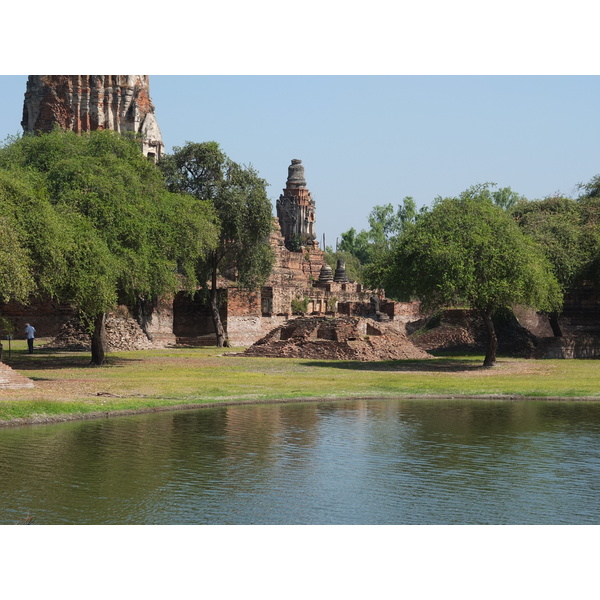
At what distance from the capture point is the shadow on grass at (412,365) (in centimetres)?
2838

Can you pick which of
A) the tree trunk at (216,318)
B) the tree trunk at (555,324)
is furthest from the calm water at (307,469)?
the tree trunk at (216,318)

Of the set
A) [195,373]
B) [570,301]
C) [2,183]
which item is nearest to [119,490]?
[2,183]

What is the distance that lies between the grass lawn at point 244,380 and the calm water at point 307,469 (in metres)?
1.33

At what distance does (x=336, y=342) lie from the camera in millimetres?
A: 32719

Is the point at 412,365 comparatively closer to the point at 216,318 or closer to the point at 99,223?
the point at 99,223

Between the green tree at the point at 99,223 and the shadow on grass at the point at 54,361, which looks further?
the shadow on grass at the point at 54,361

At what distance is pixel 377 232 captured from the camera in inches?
4550

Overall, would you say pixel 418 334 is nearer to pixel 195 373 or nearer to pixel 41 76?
pixel 195 373

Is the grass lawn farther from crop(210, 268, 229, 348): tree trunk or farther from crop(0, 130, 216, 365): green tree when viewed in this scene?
crop(210, 268, 229, 348): tree trunk

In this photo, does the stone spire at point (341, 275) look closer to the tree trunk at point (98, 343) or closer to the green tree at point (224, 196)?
the green tree at point (224, 196)

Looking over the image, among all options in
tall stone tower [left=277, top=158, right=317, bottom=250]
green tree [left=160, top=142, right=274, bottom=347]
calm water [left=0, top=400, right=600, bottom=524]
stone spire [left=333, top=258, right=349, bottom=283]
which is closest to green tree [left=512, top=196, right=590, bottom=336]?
green tree [left=160, top=142, right=274, bottom=347]

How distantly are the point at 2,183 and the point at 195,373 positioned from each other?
737cm

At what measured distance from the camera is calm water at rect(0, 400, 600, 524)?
960 cm

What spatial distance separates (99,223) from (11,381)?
25.5 feet
